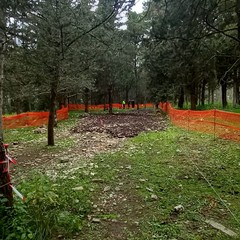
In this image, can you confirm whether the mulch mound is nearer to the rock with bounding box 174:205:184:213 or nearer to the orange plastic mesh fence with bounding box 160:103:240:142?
the orange plastic mesh fence with bounding box 160:103:240:142

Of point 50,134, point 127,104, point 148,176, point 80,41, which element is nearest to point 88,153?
point 50,134

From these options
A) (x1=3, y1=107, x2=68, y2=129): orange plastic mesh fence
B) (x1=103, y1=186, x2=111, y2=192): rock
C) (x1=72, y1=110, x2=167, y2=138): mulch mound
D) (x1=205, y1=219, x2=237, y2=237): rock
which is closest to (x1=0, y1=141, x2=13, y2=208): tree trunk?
(x1=103, y1=186, x2=111, y2=192): rock

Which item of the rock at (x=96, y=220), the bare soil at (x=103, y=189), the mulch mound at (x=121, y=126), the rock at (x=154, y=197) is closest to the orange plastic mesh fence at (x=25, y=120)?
the mulch mound at (x=121, y=126)

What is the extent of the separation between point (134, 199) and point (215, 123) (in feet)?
24.9

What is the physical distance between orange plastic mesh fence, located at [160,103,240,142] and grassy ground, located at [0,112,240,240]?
226 cm

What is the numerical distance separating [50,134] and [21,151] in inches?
46.4

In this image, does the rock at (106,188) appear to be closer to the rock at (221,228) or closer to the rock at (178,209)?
the rock at (178,209)

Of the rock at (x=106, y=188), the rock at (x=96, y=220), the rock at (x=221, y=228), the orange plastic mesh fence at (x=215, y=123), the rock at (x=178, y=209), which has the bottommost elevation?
the rock at (x=221, y=228)

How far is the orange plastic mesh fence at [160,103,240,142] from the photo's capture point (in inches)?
393

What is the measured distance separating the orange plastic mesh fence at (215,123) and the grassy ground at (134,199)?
226 cm

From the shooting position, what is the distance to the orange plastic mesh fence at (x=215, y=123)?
999cm

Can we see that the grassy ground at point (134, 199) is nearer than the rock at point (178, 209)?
Yes

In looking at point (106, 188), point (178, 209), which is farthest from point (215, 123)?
point (178, 209)

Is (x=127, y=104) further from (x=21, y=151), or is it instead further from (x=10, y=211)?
(x=10, y=211)
